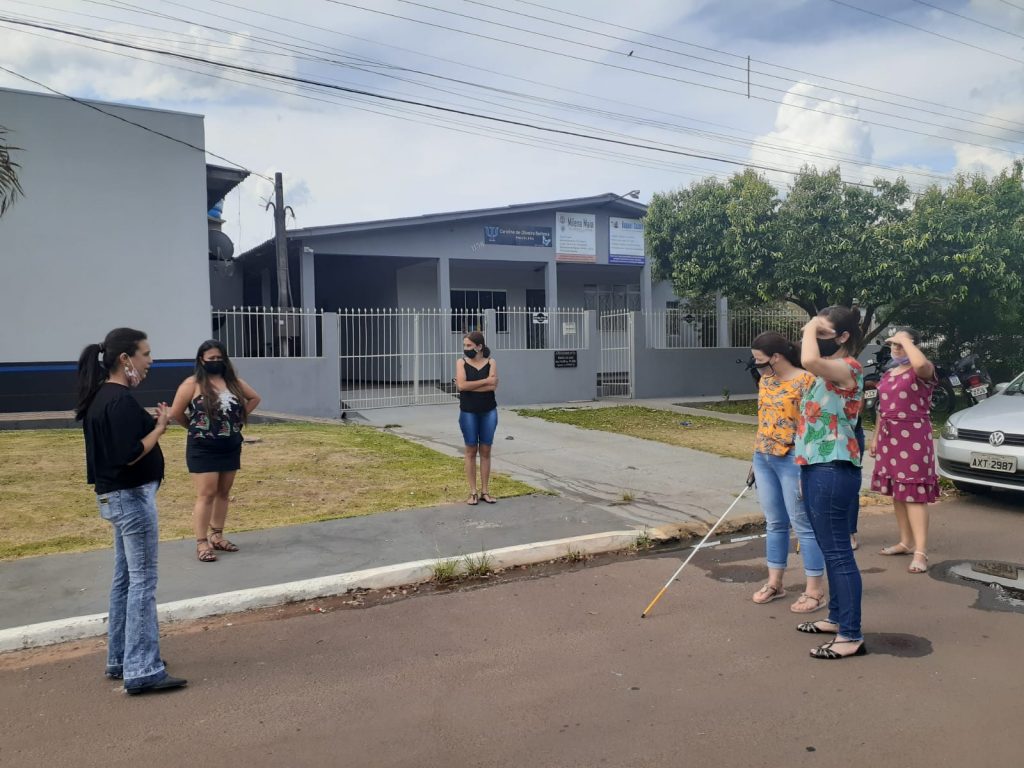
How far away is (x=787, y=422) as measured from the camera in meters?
4.73

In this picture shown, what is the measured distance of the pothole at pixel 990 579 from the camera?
499 centimetres

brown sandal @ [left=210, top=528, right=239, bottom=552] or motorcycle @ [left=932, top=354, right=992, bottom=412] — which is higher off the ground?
motorcycle @ [left=932, top=354, right=992, bottom=412]

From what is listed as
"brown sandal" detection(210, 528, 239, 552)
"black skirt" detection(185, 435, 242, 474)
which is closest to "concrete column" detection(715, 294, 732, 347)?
"brown sandal" detection(210, 528, 239, 552)

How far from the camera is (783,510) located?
16.2 ft

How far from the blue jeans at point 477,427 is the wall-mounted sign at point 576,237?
575 inches

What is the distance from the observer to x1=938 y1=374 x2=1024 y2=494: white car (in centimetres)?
730

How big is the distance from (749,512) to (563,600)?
2.90 metres

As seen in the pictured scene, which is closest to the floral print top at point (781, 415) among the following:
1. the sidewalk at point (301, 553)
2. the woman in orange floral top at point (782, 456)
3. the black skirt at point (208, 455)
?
the woman in orange floral top at point (782, 456)

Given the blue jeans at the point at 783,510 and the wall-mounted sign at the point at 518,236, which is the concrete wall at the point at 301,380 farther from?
the blue jeans at the point at 783,510

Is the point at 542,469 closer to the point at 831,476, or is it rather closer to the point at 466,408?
the point at 466,408

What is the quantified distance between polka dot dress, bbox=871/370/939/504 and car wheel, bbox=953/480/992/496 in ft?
7.98

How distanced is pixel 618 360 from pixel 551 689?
15431 millimetres

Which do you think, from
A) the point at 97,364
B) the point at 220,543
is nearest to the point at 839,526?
the point at 97,364

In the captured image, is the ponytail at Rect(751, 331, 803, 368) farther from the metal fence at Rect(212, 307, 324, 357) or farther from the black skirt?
the metal fence at Rect(212, 307, 324, 357)
